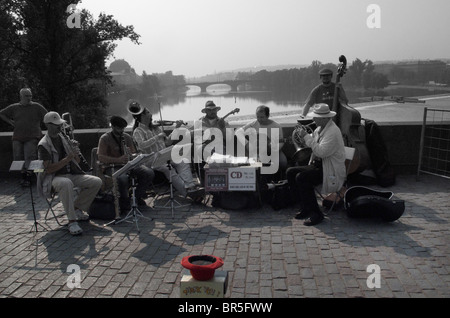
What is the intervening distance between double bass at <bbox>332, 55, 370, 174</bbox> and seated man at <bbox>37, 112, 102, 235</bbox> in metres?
4.27

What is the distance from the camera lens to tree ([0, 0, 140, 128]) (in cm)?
2448

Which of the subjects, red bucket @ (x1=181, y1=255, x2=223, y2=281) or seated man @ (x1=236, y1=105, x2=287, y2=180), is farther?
seated man @ (x1=236, y1=105, x2=287, y2=180)

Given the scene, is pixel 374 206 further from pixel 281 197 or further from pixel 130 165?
pixel 130 165

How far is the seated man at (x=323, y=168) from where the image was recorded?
6113mm

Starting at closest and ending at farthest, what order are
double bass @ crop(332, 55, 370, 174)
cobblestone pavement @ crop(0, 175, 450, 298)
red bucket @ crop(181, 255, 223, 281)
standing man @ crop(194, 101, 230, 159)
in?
1. red bucket @ crop(181, 255, 223, 281)
2. cobblestone pavement @ crop(0, 175, 450, 298)
3. double bass @ crop(332, 55, 370, 174)
4. standing man @ crop(194, 101, 230, 159)

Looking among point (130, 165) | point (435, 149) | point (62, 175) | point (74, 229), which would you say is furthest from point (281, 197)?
point (435, 149)

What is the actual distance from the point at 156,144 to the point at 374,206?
372 cm

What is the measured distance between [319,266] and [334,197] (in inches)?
79.0

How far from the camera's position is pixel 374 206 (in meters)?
5.90

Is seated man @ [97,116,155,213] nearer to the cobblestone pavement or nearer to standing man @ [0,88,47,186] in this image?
the cobblestone pavement

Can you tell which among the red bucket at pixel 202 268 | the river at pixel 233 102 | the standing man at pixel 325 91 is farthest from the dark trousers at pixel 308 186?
the river at pixel 233 102

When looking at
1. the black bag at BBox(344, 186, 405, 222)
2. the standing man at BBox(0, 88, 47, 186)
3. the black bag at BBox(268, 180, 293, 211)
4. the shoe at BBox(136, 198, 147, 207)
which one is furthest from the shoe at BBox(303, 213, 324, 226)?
the standing man at BBox(0, 88, 47, 186)

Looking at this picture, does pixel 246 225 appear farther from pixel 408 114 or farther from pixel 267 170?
pixel 408 114

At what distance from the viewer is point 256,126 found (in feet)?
25.8
